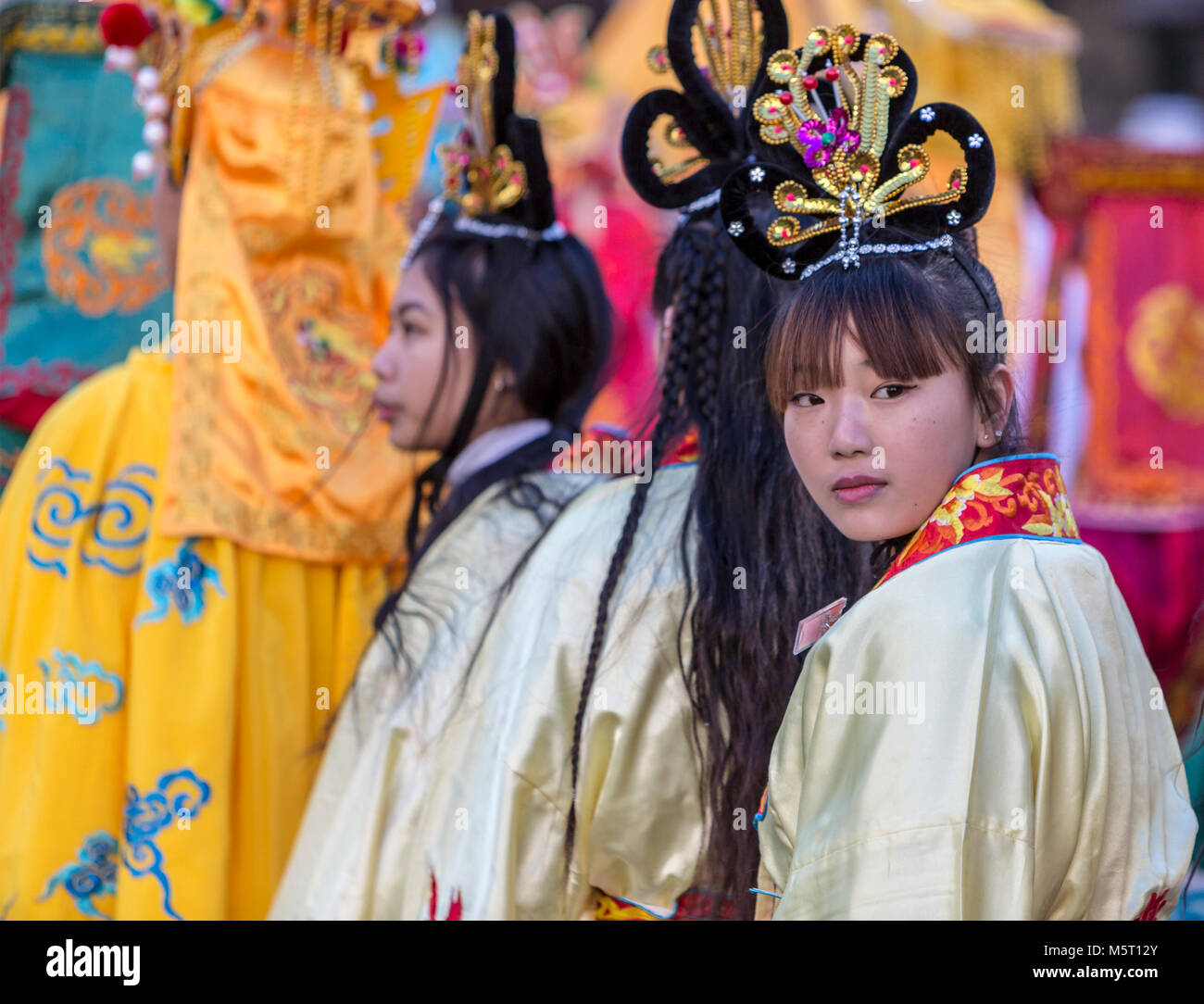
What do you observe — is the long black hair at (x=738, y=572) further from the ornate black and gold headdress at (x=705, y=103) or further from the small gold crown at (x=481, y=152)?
the small gold crown at (x=481, y=152)

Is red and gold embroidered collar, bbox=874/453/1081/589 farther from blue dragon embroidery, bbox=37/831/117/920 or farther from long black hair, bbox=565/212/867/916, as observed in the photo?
blue dragon embroidery, bbox=37/831/117/920

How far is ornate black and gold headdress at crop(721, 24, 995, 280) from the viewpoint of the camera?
1.62m

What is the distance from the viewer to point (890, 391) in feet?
4.94

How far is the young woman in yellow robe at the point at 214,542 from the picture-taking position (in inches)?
94.3

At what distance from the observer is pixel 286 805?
2.53 m

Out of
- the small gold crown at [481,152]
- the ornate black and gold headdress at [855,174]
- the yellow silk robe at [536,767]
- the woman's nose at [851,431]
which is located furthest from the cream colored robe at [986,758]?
the small gold crown at [481,152]

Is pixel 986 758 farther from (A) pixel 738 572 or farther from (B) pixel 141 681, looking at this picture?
(B) pixel 141 681

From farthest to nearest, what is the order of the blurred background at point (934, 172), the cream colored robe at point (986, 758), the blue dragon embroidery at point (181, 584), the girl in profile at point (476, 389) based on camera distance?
the blurred background at point (934, 172) < the blue dragon embroidery at point (181, 584) < the girl in profile at point (476, 389) < the cream colored robe at point (986, 758)

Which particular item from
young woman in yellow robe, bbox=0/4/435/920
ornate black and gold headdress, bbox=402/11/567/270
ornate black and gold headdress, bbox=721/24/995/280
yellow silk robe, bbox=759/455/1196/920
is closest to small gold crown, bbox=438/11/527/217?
ornate black and gold headdress, bbox=402/11/567/270

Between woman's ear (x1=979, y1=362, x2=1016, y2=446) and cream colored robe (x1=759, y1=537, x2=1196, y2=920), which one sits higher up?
woman's ear (x1=979, y1=362, x2=1016, y2=446)

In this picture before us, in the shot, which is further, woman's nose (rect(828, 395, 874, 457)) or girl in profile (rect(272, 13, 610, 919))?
girl in profile (rect(272, 13, 610, 919))

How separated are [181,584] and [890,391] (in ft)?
4.73

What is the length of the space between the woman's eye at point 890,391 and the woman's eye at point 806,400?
64mm

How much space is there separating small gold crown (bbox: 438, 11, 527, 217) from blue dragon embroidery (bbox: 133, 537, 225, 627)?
31.7 inches
